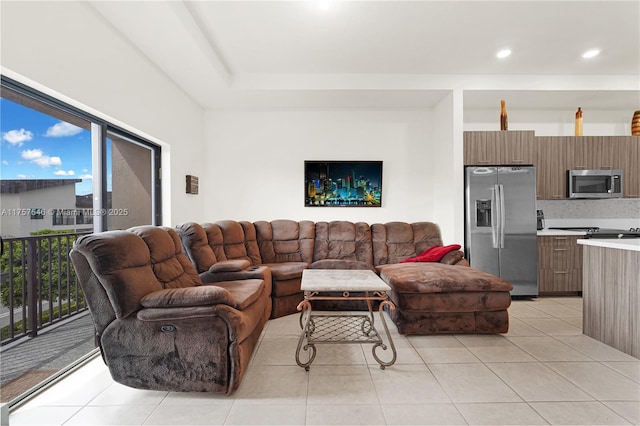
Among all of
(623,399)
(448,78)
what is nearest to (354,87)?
(448,78)

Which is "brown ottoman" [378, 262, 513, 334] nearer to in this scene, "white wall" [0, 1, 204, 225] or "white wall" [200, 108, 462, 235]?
"white wall" [200, 108, 462, 235]

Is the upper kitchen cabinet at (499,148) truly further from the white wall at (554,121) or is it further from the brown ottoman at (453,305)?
the brown ottoman at (453,305)

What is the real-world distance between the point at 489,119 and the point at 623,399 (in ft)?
12.4

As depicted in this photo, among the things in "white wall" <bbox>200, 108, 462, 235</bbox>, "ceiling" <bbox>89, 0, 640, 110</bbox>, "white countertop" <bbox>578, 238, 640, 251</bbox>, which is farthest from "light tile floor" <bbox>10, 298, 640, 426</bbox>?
"ceiling" <bbox>89, 0, 640, 110</bbox>

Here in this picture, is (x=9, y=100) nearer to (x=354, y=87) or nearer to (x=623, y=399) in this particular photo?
(x=354, y=87)

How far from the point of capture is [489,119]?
4656 mm

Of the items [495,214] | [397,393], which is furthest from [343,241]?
[397,393]

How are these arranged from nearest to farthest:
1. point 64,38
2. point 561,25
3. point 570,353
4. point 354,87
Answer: point 64,38 < point 570,353 < point 561,25 < point 354,87

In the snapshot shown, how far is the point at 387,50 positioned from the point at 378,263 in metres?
2.49

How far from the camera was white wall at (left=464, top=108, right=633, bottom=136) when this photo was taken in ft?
15.3

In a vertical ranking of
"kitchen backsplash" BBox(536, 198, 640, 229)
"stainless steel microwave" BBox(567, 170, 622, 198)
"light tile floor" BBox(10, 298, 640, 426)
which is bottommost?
"light tile floor" BBox(10, 298, 640, 426)

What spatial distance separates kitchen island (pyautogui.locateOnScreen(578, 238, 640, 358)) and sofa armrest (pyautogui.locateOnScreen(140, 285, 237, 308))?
114 inches

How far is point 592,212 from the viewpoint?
15.0 feet

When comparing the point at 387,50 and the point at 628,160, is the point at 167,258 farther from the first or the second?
the point at 628,160
